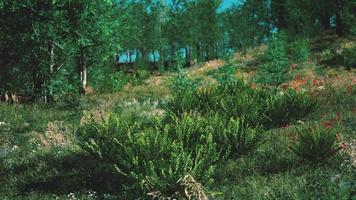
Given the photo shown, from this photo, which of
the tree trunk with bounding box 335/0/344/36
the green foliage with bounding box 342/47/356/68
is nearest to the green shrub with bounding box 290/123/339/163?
the green foliage with bounding box 342/47/356/68

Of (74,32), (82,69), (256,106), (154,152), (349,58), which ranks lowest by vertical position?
(154,152)

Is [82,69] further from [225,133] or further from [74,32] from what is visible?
[225,133]

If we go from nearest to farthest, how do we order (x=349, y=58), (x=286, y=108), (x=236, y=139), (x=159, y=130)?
(x=236, y=139), (x=159, y=130), (x=286, y=108), (x=349, y=58)

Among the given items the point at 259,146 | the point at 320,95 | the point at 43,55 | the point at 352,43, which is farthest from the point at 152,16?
the point at 259,146

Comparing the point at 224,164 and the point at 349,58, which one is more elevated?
the point at 349,58

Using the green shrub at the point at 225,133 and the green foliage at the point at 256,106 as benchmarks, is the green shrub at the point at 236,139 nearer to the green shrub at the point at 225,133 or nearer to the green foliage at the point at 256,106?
the green shrub at the point at 225,133

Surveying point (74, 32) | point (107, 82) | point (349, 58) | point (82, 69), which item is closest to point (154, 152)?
point (74, 32)

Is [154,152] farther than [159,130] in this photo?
No

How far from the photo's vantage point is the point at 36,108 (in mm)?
18406

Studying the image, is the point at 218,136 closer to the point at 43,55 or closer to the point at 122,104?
the point at 122,104

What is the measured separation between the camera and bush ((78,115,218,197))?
24.9 feet

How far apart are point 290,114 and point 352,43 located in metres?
23.3

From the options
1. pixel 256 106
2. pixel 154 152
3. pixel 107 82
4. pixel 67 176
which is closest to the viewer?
pixel 154 152

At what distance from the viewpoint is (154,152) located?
323 inches
